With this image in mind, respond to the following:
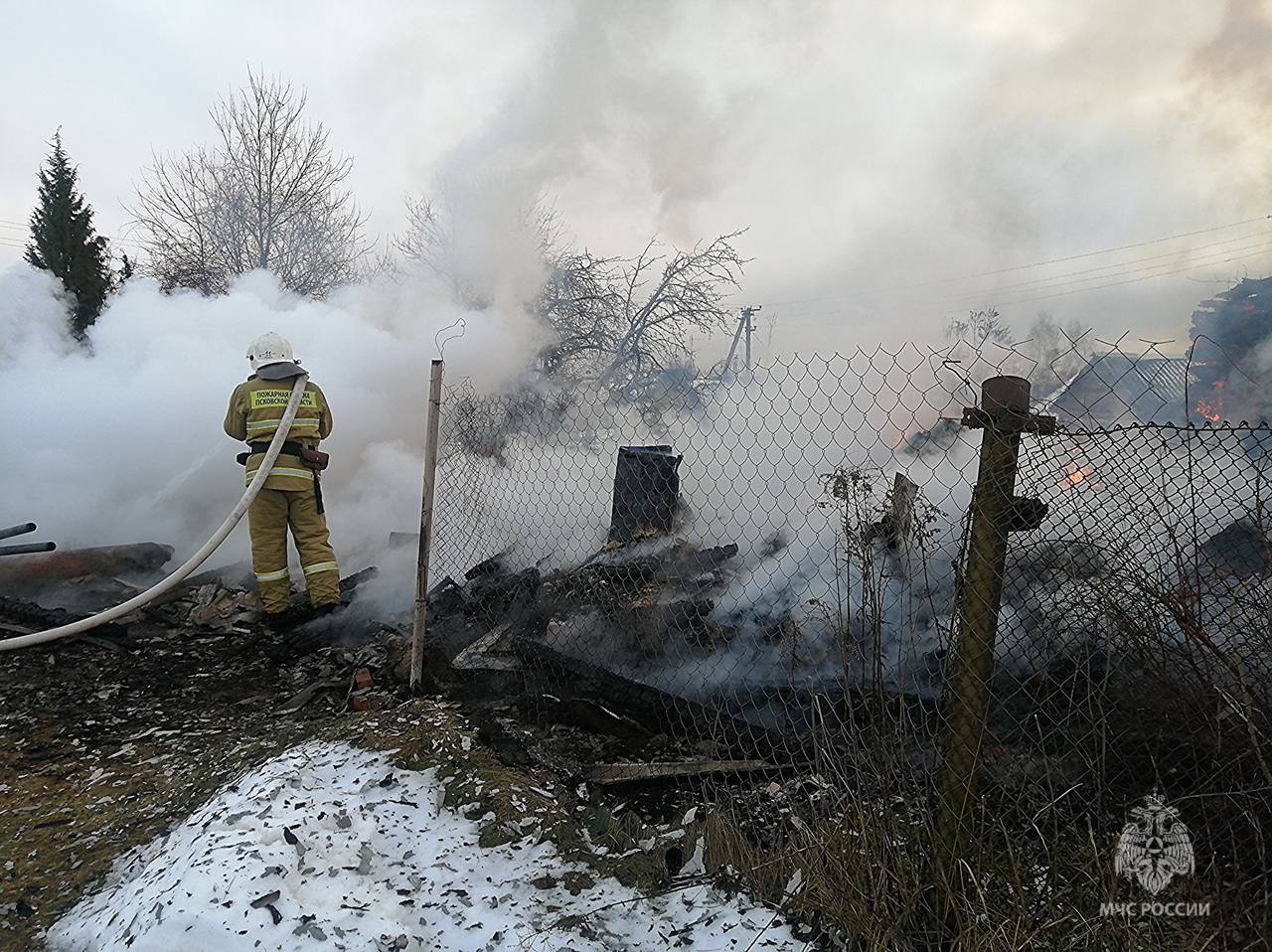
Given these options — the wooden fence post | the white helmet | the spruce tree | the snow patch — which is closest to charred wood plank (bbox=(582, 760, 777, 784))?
the snow patch

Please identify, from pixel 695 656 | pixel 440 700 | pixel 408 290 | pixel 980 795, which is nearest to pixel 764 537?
pixel 695 656

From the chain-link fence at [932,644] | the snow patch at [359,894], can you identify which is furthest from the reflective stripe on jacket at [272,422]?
the snow patch at [359,894]

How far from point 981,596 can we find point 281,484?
4763 millimetres

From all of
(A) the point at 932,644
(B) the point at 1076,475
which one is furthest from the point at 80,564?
(B) the point at 1076,475

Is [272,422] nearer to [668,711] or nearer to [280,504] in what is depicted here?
[280,504]

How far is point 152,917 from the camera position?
213 cm

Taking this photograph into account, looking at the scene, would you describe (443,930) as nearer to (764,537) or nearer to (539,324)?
(764,537)

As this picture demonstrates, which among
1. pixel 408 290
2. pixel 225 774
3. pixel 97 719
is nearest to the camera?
pixel 225 774

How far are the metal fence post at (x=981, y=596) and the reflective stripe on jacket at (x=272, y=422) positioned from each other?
4696 mm

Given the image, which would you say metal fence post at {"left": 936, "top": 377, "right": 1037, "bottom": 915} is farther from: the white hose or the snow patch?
the white hose

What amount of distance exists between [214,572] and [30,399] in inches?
132

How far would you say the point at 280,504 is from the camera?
5426 millimetres

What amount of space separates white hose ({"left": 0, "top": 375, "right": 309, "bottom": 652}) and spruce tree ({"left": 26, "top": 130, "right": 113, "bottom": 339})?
1586 cm

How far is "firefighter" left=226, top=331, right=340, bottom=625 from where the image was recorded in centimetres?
535
